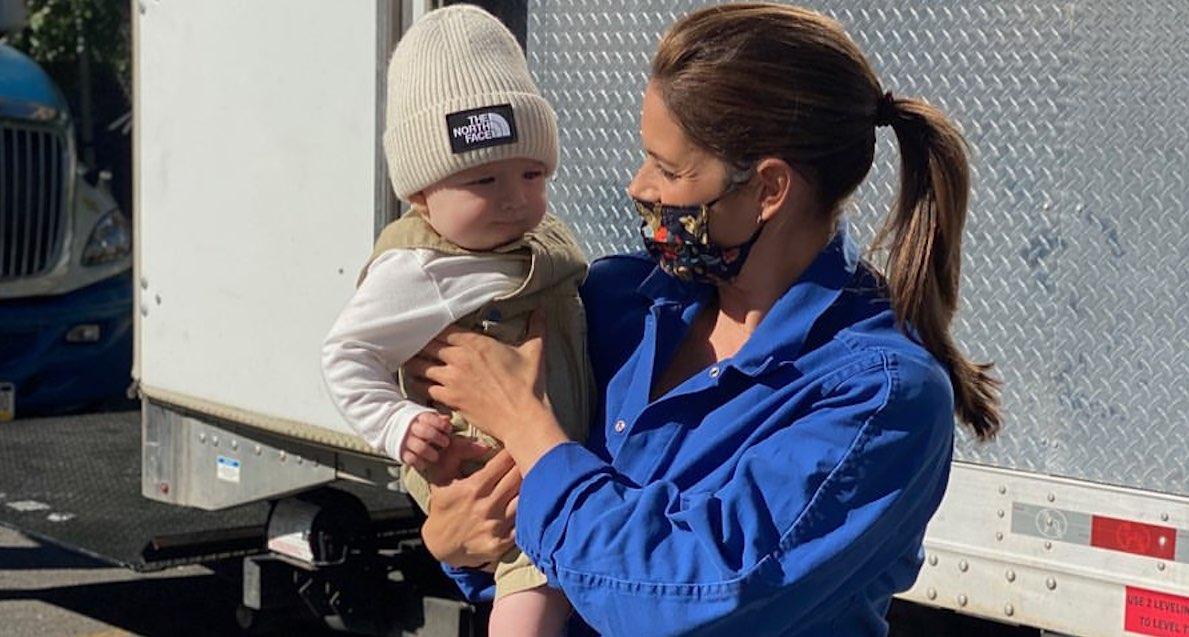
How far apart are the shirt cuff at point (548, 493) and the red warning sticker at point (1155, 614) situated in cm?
157

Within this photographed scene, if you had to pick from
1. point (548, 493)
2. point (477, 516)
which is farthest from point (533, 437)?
point (477, 516)

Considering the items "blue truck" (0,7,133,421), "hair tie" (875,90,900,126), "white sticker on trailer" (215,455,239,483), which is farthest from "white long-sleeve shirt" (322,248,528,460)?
"blue truck" (0,7,133,421)

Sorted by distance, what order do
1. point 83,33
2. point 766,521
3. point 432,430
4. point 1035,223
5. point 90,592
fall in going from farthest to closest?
1. point 83,33
2. point 90,592
3. point 1035,223
4. point 432,430
5. point 766,521

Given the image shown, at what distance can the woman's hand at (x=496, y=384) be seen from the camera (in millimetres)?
1955

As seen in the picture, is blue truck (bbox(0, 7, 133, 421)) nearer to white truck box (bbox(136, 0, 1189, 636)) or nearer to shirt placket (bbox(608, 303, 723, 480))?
white truck box (bbox(136, 0, 1189, 636))

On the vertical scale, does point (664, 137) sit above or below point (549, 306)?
above

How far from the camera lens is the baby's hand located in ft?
7.26

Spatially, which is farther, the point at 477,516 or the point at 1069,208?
the point at 1069,208

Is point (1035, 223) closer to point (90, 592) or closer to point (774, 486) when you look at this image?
point (774, 486)

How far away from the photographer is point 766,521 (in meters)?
1.75

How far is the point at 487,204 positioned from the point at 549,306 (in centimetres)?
16

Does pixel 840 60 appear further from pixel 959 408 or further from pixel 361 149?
pixel 361 149

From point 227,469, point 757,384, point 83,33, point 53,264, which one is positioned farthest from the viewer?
point 83,33

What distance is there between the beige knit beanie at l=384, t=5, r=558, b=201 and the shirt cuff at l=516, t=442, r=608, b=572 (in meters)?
0.56
